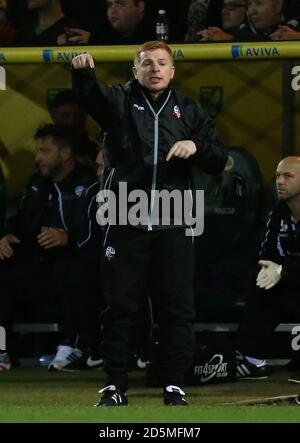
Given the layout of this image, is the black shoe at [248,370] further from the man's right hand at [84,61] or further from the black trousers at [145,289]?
the man's right hand at [84,61]

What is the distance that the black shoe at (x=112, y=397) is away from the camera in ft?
23.2

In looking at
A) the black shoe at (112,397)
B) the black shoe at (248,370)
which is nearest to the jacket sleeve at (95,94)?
the black shoe at (112,397)

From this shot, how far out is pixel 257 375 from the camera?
9188mm

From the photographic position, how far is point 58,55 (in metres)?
9.59

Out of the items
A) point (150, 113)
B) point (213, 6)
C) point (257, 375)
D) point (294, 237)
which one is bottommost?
point (257, 375)

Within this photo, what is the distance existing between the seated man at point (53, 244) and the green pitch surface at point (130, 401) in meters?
0.50

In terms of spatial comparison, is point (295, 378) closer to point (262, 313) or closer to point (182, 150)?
point (262, 313)

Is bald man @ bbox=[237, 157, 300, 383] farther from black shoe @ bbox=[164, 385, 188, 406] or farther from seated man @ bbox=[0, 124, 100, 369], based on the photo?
black shoe @ bbox=[164, 385, 188, 406]

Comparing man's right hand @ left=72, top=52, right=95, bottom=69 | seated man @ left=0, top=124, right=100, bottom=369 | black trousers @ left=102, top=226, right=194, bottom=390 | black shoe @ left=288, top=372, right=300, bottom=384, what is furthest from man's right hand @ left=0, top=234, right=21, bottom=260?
man's right hand @ left=72, top=52, right=95, bottom=69

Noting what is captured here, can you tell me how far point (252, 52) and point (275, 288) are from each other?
164cm

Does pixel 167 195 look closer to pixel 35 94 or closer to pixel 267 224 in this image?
pixel 267 224
